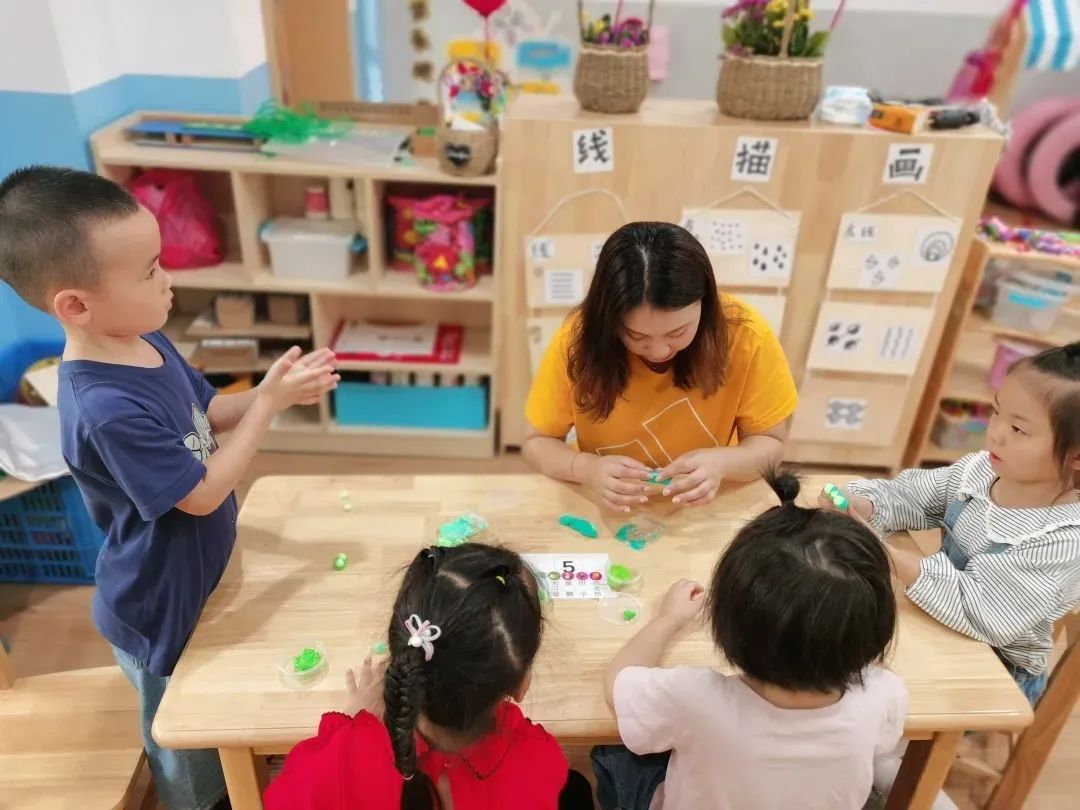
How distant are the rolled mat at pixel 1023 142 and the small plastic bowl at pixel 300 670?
3499mm

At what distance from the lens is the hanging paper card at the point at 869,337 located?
2.52 meters

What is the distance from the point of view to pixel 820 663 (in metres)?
0.91

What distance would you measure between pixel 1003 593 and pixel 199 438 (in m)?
1.25

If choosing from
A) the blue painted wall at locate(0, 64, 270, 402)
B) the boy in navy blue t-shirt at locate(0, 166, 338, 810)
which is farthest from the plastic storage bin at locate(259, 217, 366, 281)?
the boy in navy blue t-shirt at locate(0, 166, 338, 810)

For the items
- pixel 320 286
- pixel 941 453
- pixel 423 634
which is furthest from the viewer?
pixel 941 453

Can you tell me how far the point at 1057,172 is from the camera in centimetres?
347

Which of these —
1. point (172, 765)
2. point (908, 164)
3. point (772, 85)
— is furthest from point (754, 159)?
point (172, 765)

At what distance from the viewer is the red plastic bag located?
8.30ft

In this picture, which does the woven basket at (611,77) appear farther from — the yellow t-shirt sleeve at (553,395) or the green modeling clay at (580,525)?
the green modeling clay at (580,525)

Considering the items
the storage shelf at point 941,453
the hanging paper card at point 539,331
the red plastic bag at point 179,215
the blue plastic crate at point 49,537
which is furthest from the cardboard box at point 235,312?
the storage shelf at point 941,453

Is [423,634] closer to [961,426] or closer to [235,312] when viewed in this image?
[235,312]

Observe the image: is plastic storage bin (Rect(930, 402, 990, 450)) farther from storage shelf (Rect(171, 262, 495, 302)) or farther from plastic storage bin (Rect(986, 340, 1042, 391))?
storage shelf (Rect(171, 262, 495, 302))

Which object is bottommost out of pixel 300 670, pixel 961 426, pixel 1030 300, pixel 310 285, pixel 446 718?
pixel 961 426

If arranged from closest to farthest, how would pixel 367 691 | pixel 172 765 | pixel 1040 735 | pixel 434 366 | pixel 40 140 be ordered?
pixel 367 691 < pixel 172 765 < pixel 1040 735 < pixel 40 140 < pixel 434 366
